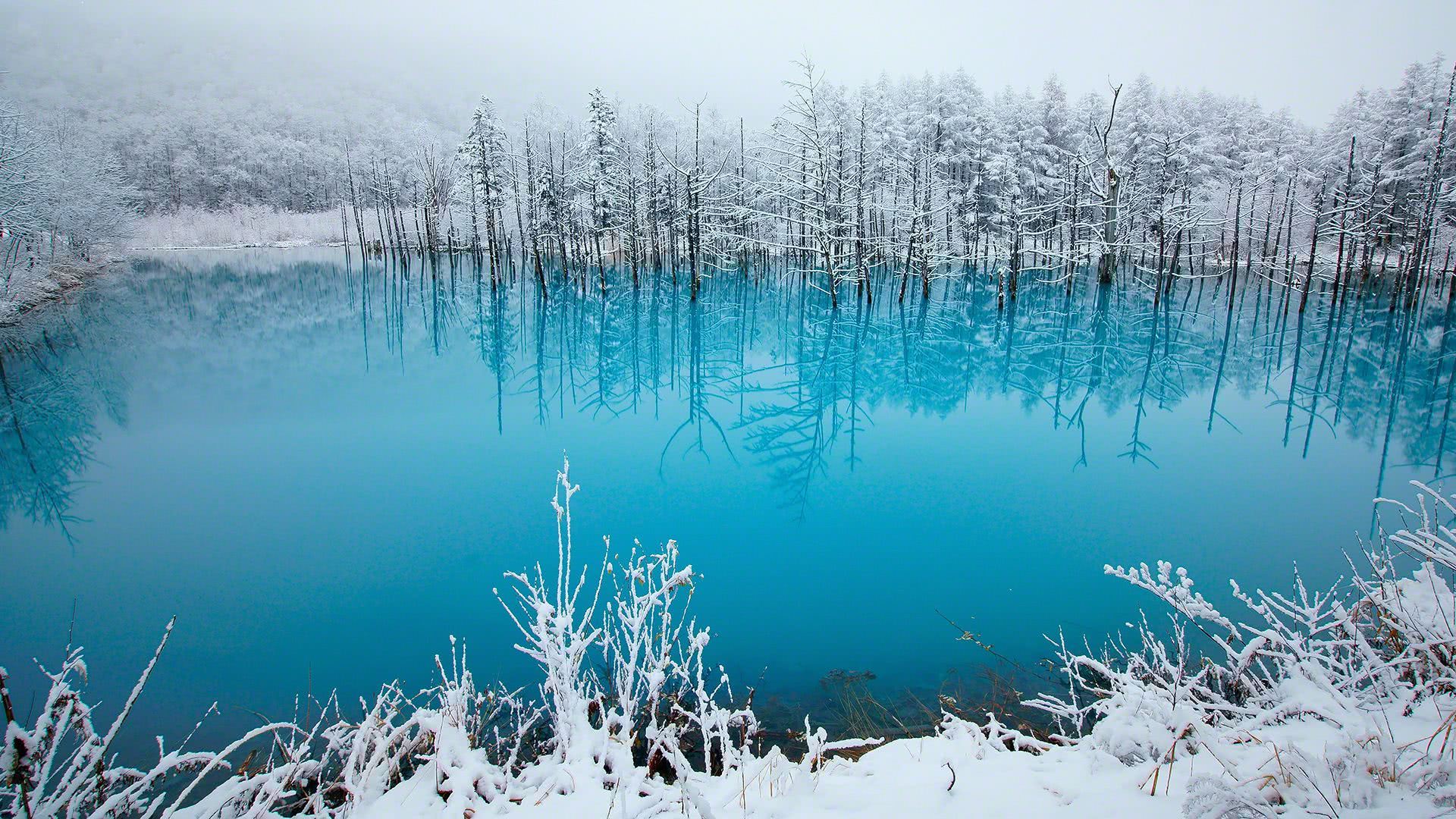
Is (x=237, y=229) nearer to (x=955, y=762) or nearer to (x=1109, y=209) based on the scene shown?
(x=1109, y=209)

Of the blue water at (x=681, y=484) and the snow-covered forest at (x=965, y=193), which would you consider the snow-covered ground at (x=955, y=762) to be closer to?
the blue water at (x=681, y=484)

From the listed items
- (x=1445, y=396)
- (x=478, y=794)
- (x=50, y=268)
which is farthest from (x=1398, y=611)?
(x=50, y=268)

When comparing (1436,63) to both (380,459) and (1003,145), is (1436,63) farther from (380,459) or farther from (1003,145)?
(380,459)

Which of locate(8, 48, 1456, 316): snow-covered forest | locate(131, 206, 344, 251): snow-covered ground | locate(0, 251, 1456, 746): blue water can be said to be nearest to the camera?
locate(0, 251, 1456, 746): blue water

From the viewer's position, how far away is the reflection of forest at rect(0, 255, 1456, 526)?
11.8 metres

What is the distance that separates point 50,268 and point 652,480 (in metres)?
36.1

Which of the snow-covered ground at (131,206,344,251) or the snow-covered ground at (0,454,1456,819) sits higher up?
the snow-covered ground at (131,206,344,251)

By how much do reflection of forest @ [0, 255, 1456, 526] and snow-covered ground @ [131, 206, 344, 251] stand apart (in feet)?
127

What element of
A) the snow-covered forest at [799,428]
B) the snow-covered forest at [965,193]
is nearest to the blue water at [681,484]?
the snow-covered forest at [799,428]

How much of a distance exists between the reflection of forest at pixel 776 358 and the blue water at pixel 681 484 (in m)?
0.14

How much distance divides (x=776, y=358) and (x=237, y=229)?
67551 mm

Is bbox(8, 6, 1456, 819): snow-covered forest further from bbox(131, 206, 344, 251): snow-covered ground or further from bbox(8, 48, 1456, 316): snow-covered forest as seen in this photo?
bbox(131, 206, 344, 251): snow-covered ground

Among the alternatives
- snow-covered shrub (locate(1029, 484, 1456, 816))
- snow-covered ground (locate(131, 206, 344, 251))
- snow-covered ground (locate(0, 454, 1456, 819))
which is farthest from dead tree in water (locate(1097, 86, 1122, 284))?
snow-covered ground (locate(131, 206, 344, 251))

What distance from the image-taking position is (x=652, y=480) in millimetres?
9688
